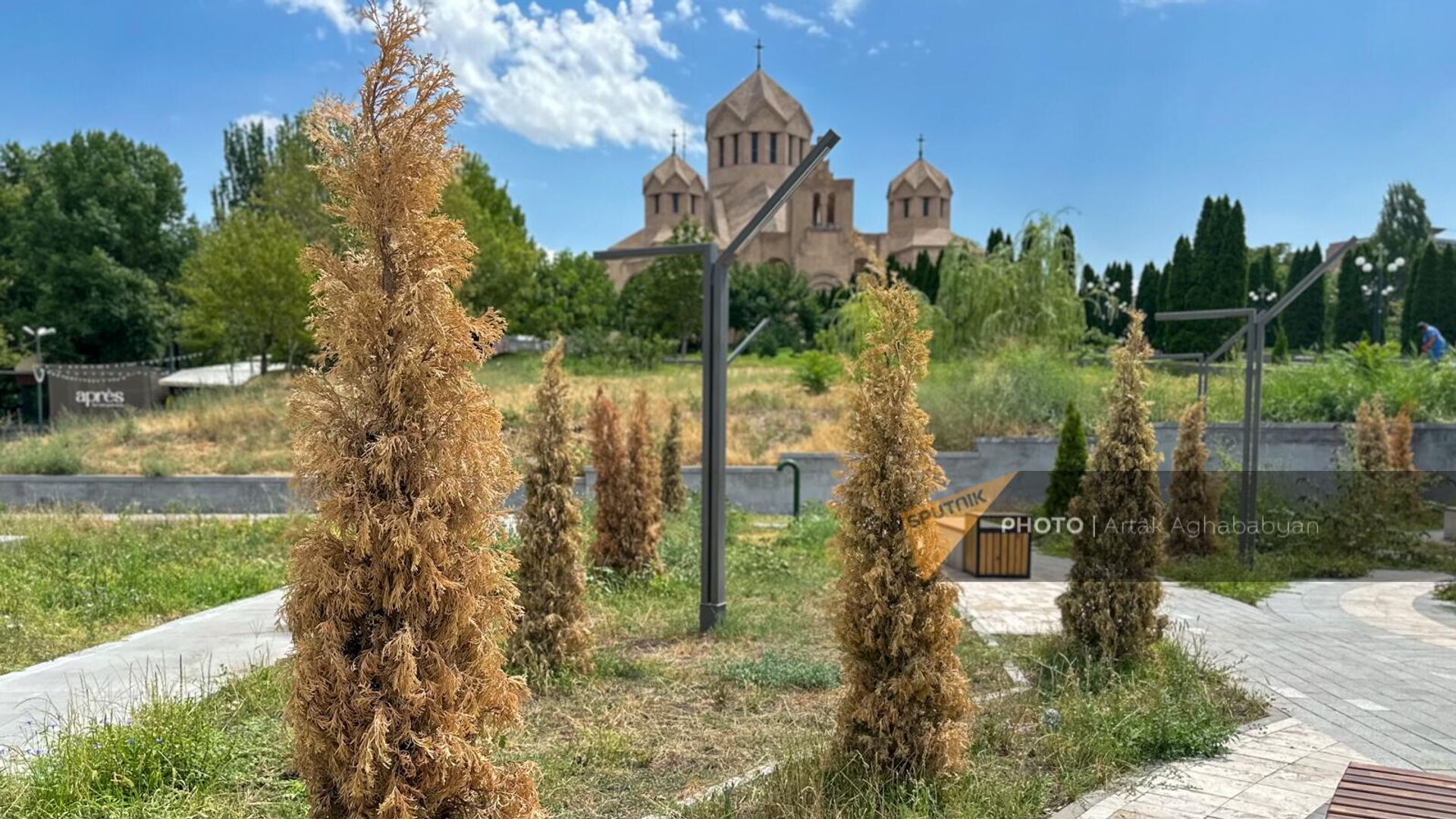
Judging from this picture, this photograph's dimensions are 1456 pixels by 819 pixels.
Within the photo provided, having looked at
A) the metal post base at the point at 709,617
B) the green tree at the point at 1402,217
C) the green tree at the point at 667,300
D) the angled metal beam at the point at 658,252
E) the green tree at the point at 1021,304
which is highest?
the green tree at the point at 1402,217

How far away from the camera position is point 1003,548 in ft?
30.0

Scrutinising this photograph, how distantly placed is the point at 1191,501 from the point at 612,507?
6393 mm

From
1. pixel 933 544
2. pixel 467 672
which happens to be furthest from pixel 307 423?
pixel 933 544

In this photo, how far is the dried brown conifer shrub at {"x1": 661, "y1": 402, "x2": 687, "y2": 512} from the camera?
1175 centimetres

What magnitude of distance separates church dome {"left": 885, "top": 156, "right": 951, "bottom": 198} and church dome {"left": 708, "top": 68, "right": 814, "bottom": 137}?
6499 mm

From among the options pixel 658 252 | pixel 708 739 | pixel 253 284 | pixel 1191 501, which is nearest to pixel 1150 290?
pixel 1191 501

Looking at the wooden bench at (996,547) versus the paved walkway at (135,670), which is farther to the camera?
the wooden bench at (996,547)

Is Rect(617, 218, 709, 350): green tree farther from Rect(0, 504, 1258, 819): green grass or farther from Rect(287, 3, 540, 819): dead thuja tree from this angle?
Rect(287, 3, 540, 819): dead thuja tree

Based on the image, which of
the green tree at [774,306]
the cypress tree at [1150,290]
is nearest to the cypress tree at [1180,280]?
the cypress tree at [1150,290]

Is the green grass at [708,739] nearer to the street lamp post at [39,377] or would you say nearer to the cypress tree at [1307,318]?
the street lamp post at [39,377]

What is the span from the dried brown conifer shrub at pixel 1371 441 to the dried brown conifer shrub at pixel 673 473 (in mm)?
8369

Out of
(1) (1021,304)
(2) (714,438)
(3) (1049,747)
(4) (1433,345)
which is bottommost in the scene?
(3) (1049,747)

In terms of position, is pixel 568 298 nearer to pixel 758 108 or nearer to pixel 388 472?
Answer: pixel 758 108

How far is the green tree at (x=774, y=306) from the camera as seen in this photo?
3647 cm
